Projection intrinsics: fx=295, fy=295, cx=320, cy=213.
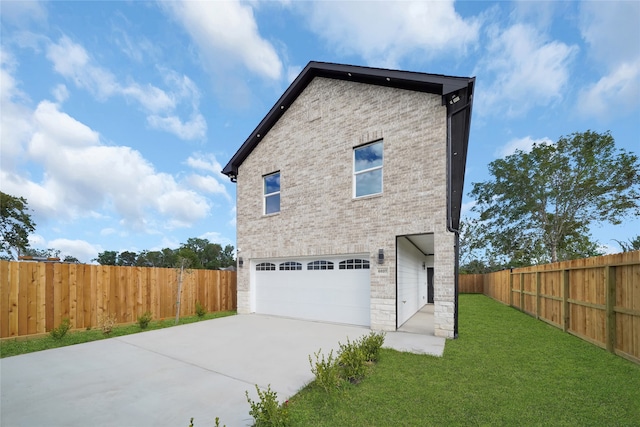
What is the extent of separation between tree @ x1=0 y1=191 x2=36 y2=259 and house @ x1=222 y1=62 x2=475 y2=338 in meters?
21.0

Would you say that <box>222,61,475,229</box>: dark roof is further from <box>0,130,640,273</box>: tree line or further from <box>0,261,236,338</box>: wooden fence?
<box>0,130,640,273</box>: tree line

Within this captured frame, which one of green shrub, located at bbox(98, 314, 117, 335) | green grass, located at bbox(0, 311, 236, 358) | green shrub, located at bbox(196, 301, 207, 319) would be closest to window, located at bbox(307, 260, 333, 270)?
green shrub, located at bbox(196, 301, 207, 319)

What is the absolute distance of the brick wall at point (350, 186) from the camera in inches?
318

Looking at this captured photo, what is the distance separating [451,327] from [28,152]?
16.9 meters

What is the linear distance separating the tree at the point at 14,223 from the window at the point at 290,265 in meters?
23.3

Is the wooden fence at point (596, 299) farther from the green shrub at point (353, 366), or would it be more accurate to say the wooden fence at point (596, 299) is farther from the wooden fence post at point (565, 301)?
the green shrub at point (353, 366)

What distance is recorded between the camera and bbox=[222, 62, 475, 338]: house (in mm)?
8016

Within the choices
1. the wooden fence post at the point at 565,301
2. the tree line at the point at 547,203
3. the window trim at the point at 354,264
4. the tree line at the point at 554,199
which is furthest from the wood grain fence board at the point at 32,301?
the tree line at the point at 554,199

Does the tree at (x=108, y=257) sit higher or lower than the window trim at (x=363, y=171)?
lower

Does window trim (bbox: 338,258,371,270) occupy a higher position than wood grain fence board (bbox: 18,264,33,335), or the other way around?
window trim (bbox: 338,258,371,270)

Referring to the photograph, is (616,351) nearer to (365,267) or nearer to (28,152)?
(365,267)

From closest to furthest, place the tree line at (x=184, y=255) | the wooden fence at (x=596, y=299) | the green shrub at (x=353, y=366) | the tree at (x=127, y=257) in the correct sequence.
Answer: the green shrub at (x=353, y=366) < the wooden fence at (x=596, y=299) < the tree line at (x=184, y=255) < the tree at (x=127, y=257)

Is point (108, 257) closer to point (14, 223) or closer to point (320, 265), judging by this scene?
point (14, 223)

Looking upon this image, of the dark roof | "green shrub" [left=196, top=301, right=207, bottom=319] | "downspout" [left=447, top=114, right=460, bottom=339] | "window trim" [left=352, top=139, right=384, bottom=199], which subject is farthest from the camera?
"green shrub" [left=196, top=301, right=207, bottom=319]
